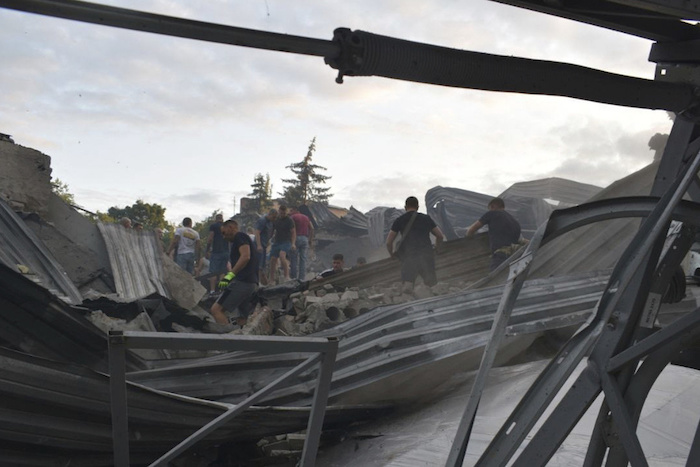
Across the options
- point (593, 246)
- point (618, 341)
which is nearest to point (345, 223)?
point (593, 246)

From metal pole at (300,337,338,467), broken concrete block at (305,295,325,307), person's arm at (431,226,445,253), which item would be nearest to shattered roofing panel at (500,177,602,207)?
person's arm at (431,226,445,253)

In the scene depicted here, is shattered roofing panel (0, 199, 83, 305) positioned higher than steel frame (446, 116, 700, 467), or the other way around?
shattered roofing panel (0, 199, 83, 305)

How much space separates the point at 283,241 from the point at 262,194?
1630 centimetres

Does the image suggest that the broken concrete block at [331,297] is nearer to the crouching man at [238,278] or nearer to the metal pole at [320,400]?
the crouching man at [238,278]

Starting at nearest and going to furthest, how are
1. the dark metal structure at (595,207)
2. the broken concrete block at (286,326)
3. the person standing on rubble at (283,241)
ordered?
1. the dark metal structure at (595,207)
2. the broken concrete block at (286,326)
3. the person standing on rubble at (283,241)

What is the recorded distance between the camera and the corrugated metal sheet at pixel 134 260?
36.2 feet

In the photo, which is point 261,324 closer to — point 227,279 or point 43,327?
point 227,279

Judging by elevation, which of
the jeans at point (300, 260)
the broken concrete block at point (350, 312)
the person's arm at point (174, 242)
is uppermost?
the person's arm at point (174, 242)

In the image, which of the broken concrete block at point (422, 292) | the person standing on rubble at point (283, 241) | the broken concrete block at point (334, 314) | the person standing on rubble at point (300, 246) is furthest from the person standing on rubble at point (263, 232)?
the broken concrete block at point (334, 314)

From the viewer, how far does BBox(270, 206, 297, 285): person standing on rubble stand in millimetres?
11422

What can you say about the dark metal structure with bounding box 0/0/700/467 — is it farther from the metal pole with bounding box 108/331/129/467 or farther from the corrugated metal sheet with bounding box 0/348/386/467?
the corrugated metal sheet with bounding box 0/348/386/467

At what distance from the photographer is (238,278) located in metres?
8.78

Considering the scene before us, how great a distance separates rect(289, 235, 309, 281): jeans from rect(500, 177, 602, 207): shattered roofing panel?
5.06m

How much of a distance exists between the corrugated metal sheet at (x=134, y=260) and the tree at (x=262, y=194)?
1445 cm
